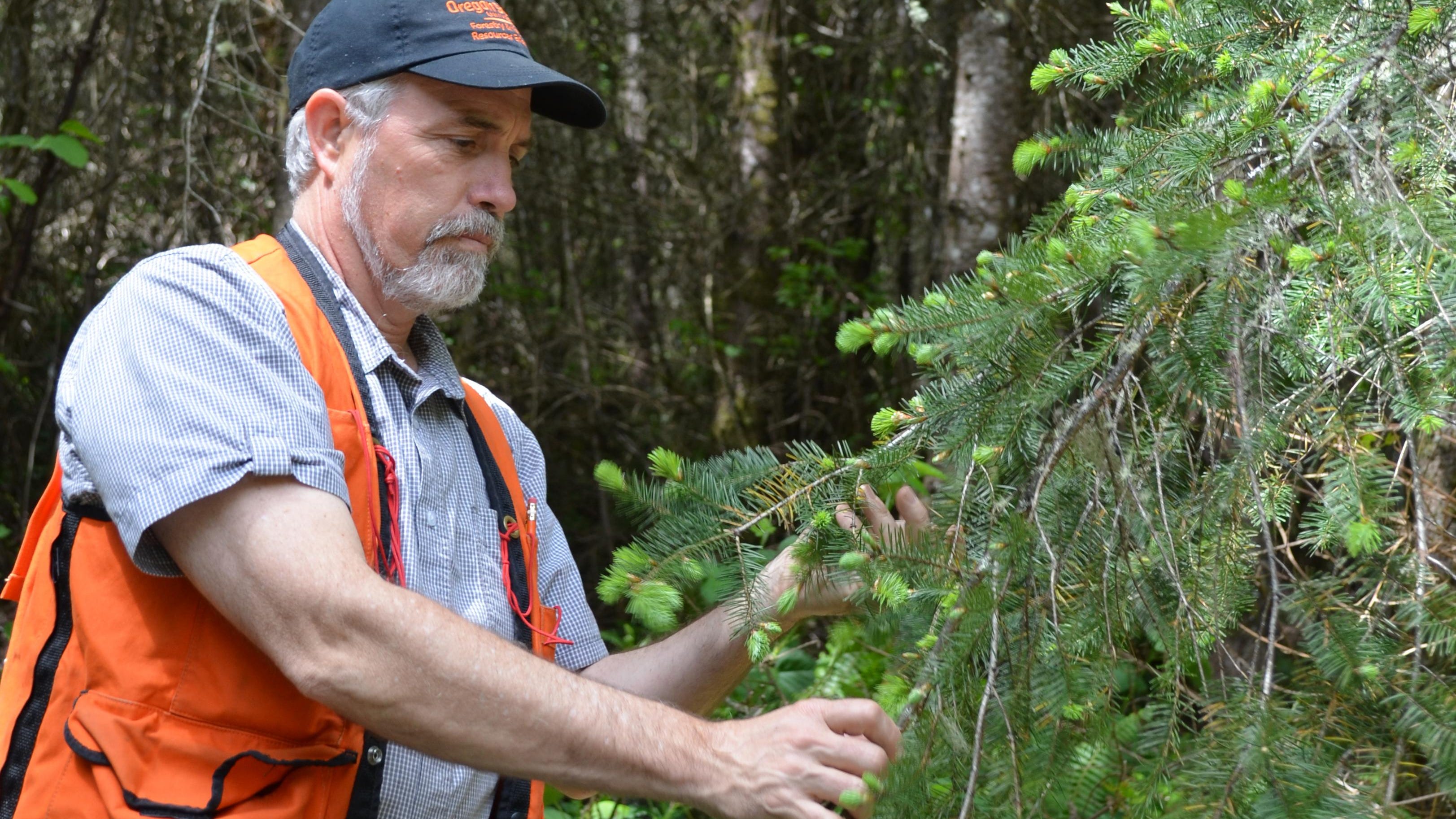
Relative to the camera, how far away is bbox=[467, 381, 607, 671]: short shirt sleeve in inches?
87.4

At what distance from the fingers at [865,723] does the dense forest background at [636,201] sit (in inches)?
142

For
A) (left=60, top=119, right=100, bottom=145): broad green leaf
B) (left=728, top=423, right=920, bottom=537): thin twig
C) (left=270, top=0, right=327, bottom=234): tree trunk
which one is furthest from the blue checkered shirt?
(left=60, top=119, right=100, bottom=145): broad green leaf

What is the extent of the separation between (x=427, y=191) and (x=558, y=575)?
758 millimetres

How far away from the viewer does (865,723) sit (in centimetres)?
141

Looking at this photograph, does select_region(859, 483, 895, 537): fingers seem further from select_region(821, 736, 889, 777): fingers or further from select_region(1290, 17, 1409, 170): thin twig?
select_region(1290, 17, 1409, 170): thin twig

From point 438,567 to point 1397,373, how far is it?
1.32 meters

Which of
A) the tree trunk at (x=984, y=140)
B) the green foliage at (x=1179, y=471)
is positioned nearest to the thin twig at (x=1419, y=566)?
the green foliage at (x=1179, y=471)

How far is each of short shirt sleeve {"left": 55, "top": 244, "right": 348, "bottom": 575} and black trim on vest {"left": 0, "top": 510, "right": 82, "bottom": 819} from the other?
87 millimetres

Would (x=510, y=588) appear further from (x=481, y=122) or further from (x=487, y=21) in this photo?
(x=487, y=21)

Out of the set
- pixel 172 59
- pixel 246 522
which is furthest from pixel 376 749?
pixel 172 59

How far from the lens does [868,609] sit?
155 cm

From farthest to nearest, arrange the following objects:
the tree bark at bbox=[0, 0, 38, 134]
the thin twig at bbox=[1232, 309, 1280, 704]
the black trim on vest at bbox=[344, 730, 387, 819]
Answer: the tree bark at bbox=[0, 0, 38, 134], the black trim on vest at bbox=[344, 730, 387, 819], the thin twig at bbox=[1232, 309, 1280, 704]

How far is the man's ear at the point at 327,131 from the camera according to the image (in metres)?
1.99

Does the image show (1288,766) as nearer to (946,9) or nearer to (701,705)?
(701,705)
